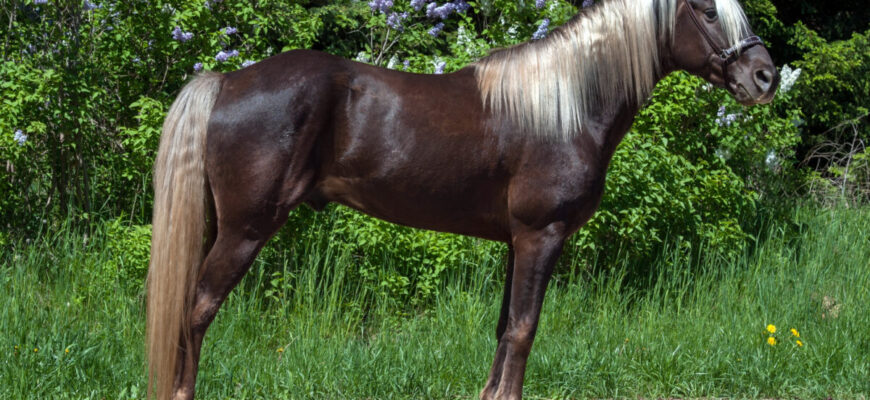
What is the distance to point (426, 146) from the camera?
10.5 feet

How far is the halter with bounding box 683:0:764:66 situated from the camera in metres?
3.29

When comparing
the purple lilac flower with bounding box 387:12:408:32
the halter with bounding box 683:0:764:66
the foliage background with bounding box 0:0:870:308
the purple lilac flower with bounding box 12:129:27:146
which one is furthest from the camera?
the purple lilac flower with bounding box 387:12:408:32

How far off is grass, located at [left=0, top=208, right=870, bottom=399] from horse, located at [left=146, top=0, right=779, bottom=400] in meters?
0.88

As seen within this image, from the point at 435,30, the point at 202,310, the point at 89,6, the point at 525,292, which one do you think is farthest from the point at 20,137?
the point at 525,292

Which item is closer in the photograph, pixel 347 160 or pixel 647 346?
pixel 347 160

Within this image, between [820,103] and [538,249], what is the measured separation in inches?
254

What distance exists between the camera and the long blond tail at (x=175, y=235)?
3.09 meters

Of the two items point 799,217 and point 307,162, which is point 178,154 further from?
point 799,217

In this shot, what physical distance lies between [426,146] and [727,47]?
134 centimetres

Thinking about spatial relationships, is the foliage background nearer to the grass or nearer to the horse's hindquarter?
the grass

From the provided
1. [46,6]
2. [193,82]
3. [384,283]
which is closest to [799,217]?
[384,283]

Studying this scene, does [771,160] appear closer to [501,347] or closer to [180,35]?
[501,347]

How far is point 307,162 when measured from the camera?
10.3ft

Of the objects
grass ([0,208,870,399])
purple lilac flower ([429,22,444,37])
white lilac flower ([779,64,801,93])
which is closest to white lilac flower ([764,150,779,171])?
white lilac flower ([779,64,801,93])
